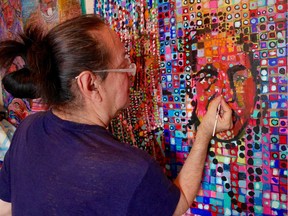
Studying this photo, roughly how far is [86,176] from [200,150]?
0.36m

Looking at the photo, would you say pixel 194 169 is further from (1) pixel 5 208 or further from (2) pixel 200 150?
(1) pixel 5 208

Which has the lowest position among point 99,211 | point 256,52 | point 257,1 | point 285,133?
point 99,211

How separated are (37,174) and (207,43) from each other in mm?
612

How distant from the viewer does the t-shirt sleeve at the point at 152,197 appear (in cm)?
66

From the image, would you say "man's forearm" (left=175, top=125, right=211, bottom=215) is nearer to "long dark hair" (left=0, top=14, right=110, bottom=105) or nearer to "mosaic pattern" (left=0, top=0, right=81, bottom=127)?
"long dark hair" (left=0, top=14, right=110, bottom=105)

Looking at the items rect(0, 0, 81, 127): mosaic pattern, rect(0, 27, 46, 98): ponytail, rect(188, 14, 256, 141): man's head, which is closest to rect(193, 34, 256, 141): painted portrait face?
rect(188, 14, 256, 141): man's head

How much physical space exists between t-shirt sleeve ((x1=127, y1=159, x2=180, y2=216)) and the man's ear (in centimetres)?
25

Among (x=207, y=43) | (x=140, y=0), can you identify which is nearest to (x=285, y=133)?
(x=207, y=43)

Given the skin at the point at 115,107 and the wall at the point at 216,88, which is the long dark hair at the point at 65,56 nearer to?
the skin at the point at 115,107

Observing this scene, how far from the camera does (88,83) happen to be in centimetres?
76

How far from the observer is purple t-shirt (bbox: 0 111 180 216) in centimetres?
66

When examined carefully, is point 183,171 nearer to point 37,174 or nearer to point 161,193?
point 161,193

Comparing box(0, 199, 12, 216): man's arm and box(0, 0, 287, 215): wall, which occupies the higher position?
box(0, 0, 287, 215): wall

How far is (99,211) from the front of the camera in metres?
0.69
